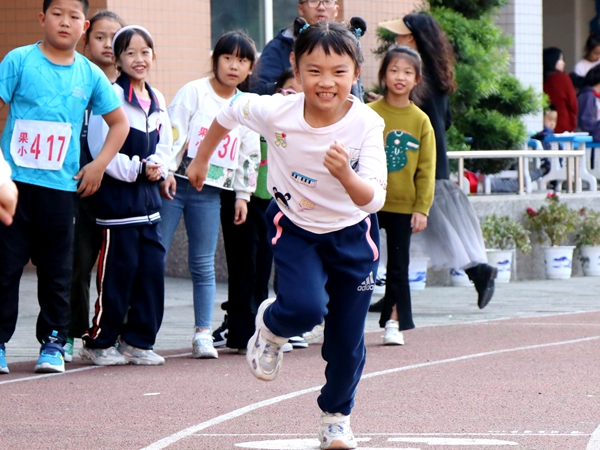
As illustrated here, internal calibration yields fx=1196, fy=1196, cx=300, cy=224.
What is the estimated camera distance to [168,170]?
7.42 meters

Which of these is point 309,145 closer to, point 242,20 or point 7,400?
point 7,400

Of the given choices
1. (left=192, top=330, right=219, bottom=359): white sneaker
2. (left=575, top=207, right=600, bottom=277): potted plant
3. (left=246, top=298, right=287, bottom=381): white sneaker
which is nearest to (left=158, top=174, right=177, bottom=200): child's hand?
(left=192, top=330, right=219, bottom=359): white sneaker

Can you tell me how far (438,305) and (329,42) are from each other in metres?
6.25

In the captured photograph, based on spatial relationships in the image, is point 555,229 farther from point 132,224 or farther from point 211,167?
point 132,224

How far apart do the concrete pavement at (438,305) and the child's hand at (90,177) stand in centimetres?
136

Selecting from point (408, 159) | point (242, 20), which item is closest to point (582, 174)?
point (242, 20)

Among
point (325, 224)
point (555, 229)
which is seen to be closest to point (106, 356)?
point (325, 224)

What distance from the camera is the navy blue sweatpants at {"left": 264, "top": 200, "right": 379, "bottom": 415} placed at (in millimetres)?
4926

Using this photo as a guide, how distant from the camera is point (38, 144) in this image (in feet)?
22.1

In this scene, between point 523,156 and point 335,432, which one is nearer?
point 335,432

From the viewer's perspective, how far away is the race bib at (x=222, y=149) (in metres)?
7.52

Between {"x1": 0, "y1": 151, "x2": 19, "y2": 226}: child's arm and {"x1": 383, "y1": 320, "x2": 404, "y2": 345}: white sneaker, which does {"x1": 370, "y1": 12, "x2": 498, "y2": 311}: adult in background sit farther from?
{"x1": 0, "y1": 151, "x2": 19, "y2": 226}: child's arm

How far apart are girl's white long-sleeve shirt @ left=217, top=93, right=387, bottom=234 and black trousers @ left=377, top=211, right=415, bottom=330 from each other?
119 inches

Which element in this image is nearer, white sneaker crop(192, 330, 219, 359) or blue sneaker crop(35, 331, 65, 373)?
blue sneaker crop(35, 331, 65, 373)
